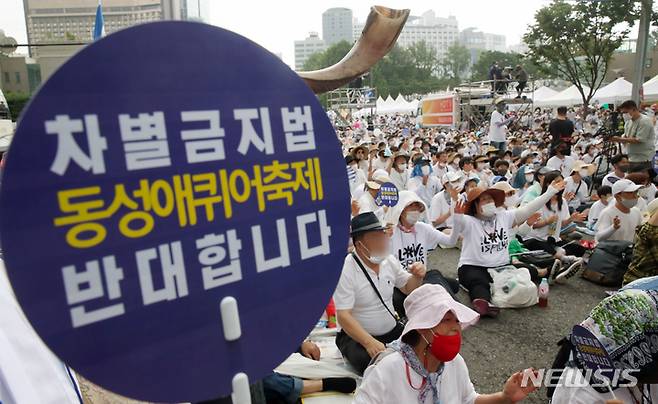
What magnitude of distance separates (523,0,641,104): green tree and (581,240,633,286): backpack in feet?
59.8

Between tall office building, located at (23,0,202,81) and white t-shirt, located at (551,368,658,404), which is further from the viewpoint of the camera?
tall office building, located at (23,0,202,81)

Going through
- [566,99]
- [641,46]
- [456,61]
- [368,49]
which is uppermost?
[456,61]

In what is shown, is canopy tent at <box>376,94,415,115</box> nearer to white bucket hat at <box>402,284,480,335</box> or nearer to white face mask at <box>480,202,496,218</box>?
white face mask at <box>480,202,496,218</box>

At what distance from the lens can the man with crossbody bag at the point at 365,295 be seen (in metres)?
3.40

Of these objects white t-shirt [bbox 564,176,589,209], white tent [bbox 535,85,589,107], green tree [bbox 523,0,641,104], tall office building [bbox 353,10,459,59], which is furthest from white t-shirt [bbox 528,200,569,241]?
tall office building [bbox 353,10,459,59]

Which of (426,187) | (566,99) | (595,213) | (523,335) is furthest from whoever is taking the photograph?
(566,99)

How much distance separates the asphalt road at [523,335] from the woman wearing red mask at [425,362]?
1.67 m

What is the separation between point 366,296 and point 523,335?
2178 millimetres

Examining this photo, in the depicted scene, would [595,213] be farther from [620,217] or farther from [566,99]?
[566,99]

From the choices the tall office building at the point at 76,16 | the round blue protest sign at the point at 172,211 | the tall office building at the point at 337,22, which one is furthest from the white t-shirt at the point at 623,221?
the tall office building at the point at 337,22

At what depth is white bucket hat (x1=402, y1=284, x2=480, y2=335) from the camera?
2207 mm

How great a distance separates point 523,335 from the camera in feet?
15.4

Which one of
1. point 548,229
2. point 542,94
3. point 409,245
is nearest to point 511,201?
point 548,229

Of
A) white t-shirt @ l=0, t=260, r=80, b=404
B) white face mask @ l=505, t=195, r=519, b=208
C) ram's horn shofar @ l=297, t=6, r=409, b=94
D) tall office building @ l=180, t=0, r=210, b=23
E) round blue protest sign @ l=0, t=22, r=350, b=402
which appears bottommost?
white face mask @ l=505, t=195, r=519, b=208
